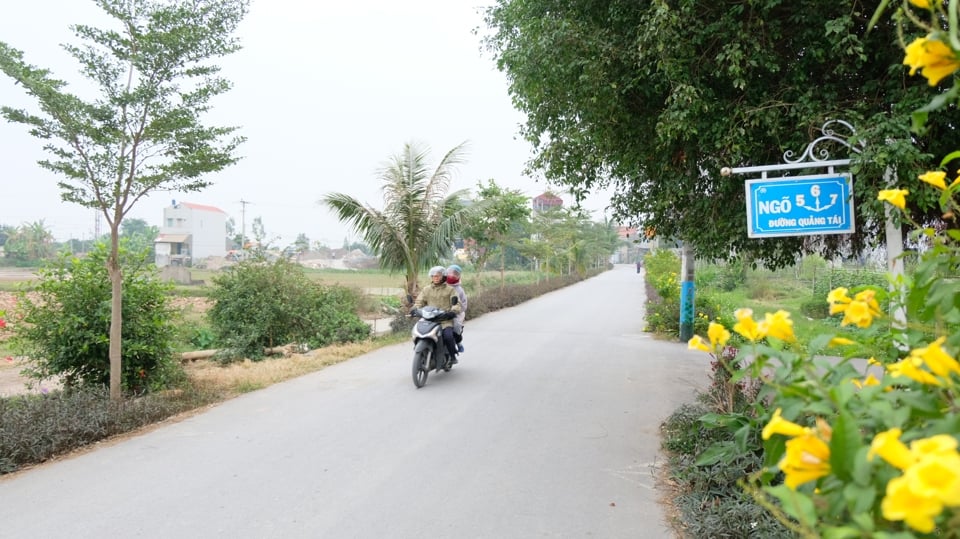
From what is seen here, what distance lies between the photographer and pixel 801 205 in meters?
3.92

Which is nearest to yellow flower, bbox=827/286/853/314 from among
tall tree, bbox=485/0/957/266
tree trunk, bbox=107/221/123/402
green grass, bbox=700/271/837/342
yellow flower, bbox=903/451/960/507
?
yellow flower, bbox=903/451/960/507

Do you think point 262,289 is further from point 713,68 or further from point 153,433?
point 713,68

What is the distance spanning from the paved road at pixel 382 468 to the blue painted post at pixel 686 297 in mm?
3470

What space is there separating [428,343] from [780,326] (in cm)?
591

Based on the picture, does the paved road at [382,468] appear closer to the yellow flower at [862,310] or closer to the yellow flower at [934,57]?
the yellow flower at [862,310]

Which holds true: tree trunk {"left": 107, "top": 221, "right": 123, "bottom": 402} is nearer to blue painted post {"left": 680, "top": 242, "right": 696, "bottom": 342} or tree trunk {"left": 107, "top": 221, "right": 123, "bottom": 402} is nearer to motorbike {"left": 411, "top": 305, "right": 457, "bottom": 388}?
motorbike {"left": 411, "top": 305, "right": 457, "bottom": 388}

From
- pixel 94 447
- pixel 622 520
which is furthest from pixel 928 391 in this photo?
pixel 94 447

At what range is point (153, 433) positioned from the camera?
4.98 meters

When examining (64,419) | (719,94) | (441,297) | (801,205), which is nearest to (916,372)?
(801,205)

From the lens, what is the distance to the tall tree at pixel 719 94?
12.7ft

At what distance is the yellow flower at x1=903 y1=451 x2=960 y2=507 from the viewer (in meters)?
0.66

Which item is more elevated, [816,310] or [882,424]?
[882,424]

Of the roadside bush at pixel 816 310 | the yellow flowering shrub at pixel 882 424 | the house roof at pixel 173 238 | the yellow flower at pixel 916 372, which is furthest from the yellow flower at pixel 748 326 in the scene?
the house roof at pixel 173 238

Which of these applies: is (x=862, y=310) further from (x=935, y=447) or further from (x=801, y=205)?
(x=801, y=205)
